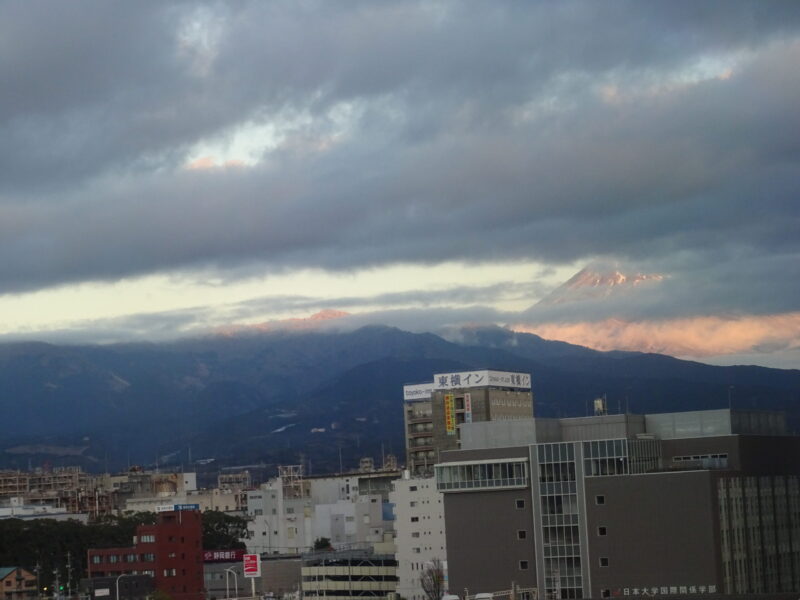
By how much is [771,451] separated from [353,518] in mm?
86893

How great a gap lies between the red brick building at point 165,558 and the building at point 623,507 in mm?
46501

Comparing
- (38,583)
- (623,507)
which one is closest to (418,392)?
(38,583)

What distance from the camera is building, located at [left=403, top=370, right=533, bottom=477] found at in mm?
181375

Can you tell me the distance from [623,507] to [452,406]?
249 feet

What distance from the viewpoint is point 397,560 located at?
479 ft

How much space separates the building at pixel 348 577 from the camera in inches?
5694

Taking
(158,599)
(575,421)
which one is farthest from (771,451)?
(158,599)

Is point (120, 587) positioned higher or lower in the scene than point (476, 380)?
lower

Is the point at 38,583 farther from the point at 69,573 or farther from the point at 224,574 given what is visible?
the point at 224,574

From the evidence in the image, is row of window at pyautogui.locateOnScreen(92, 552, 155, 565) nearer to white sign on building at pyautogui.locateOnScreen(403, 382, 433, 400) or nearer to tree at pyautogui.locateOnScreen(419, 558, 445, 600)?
tree at pyautogui.locateOnScreen(419, 558, 445, 600)

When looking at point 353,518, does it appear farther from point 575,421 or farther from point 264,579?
point 575,421

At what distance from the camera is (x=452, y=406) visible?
181750mm

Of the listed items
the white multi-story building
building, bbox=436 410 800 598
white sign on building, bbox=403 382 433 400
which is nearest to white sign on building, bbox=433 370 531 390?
white sign on building, bbox=403 382 433 400

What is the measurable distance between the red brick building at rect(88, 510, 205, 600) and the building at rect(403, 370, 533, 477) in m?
34.6
